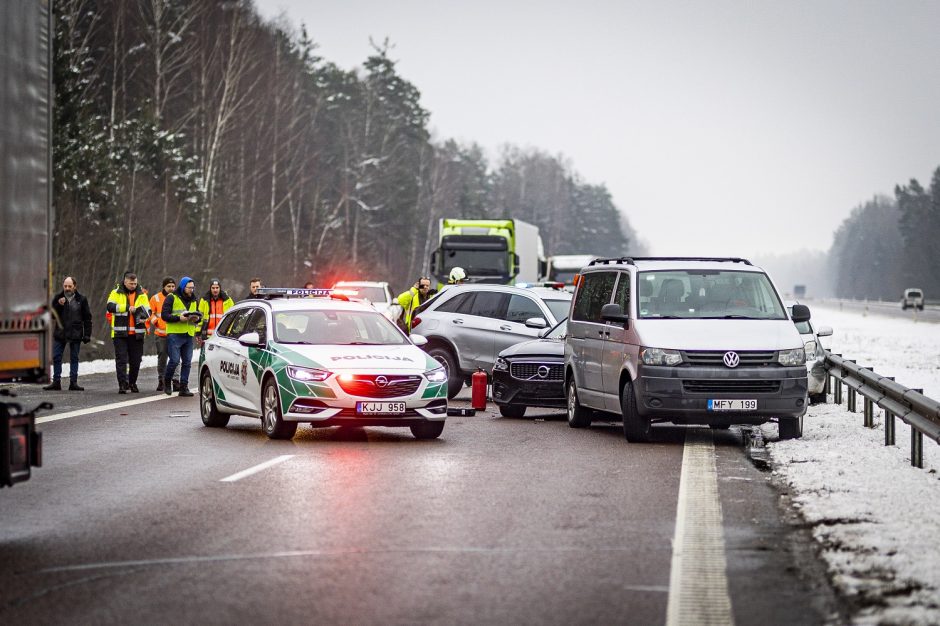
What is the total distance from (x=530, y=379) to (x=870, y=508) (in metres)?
9.30

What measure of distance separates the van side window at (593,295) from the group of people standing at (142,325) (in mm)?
7325

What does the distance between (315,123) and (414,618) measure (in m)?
82.7

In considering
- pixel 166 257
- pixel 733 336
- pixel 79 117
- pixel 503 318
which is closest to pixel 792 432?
pixel 733 336

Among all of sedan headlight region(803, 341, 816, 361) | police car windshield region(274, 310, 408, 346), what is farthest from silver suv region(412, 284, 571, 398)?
police car windshield region(274, 310, 408, 346)

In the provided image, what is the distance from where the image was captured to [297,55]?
259 feet

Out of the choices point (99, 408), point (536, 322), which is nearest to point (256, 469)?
point (99, 408)

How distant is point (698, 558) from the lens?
822cm

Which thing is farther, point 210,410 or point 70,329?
point 70,329

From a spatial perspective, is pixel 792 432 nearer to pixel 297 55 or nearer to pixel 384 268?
pixel 297 55

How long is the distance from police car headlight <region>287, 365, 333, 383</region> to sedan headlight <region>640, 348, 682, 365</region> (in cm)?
326

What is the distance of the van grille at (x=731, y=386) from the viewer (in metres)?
14.7

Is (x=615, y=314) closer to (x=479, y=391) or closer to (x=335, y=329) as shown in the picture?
(x=335, y=329)

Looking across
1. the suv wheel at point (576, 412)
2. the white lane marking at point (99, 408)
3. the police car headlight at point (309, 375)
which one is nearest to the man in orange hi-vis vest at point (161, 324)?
the white lane marking at point (99, 408)

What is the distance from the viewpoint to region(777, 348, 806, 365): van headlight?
14922mm
